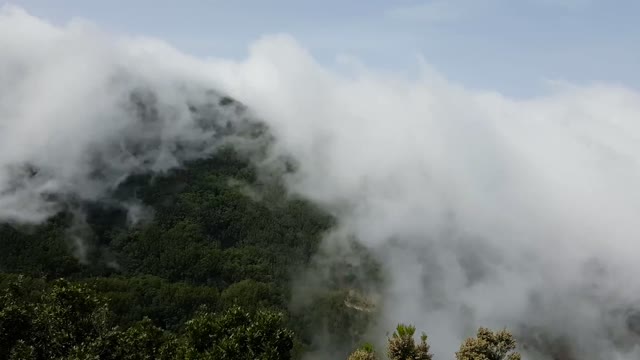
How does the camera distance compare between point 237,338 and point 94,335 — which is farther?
point 237,338

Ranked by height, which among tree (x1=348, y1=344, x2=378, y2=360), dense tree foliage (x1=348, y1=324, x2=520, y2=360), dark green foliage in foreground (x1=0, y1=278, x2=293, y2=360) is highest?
dense tree foliage (x1=348, y1=324, x2=520, y2=360)

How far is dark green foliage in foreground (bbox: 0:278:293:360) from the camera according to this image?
59656mm

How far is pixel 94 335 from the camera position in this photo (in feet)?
204

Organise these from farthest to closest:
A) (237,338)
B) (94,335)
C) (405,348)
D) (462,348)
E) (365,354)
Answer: (462,348)
(365,354)
(237,338)
(405,348)
(94,335)

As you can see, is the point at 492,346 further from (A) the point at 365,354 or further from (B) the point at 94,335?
(B) the point at 94,335

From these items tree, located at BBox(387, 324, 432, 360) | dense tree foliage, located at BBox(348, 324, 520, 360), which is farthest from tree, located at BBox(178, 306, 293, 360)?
tree, located at BBox(387, 324, 432, 360)

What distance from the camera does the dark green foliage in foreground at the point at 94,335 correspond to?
5966 cm

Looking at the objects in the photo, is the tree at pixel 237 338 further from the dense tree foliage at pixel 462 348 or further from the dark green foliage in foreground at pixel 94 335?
the dense tree foliage at pixel 462 348

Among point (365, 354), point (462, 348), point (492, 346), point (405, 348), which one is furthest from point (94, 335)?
point (492, 346)

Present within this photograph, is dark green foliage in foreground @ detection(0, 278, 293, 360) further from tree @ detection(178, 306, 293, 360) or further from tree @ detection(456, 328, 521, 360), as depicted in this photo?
tree @ detection(456, 328, 521, 360)

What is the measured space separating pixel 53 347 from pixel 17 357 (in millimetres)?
4066

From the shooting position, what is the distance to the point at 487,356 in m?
65.8

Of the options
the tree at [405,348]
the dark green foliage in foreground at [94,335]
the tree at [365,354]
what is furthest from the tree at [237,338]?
the tree at [405,348]

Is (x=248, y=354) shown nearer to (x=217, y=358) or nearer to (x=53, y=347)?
(x=217, y=358)
